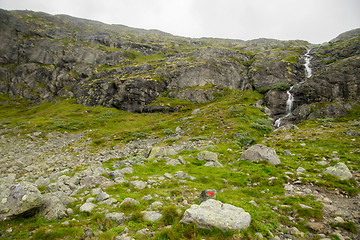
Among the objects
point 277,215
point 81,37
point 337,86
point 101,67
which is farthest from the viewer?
point 81,37

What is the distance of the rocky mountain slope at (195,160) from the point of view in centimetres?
712

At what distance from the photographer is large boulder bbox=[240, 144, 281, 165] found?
1632cm

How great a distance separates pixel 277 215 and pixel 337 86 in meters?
61.9

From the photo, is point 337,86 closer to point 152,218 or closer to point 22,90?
point 152,218

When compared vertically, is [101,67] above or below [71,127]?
above

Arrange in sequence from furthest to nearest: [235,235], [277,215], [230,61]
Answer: [230,61], [277,215], [235,235]

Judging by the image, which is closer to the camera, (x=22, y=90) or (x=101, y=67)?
(x=22, y=90)

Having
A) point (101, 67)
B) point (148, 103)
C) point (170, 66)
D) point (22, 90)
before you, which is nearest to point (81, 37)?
point (101, 67)

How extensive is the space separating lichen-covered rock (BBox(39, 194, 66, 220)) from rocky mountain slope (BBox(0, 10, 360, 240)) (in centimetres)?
5

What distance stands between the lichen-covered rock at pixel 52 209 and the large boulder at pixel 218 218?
568 cm

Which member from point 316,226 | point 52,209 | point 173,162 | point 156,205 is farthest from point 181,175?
point 316,226

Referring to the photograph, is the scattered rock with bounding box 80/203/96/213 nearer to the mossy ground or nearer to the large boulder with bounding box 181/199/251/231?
the mossy ground

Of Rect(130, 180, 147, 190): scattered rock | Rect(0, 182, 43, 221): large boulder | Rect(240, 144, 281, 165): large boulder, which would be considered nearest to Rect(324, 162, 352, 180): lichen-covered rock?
Rect(240, 144, 281, 165): large boulder

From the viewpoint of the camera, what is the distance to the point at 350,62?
180 ft
